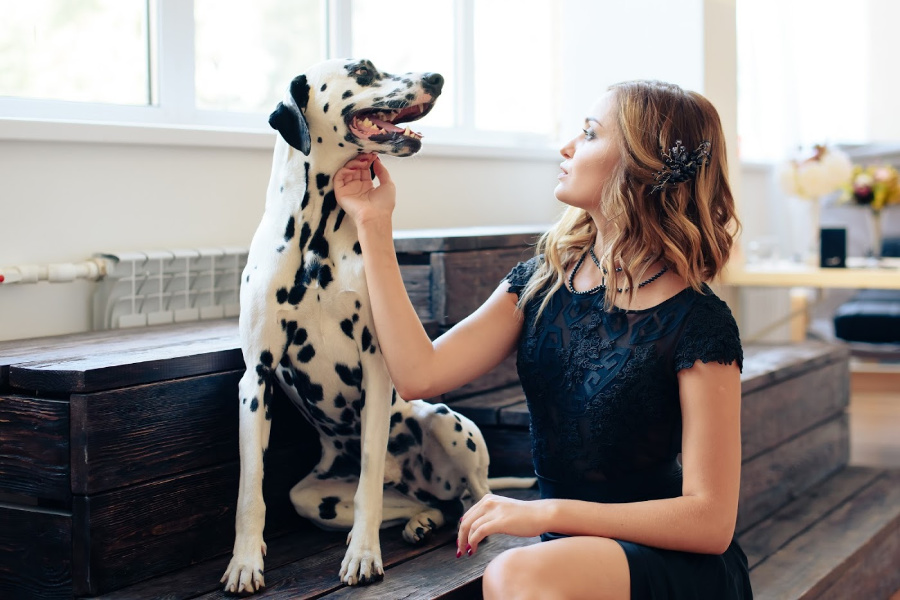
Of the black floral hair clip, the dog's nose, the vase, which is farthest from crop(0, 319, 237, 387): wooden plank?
the vase

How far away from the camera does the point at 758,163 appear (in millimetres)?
5617

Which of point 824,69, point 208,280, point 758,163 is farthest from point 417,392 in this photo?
point 824,69

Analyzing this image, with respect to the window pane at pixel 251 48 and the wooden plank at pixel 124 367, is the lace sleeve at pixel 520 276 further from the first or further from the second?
the window pane at pixel 251 48

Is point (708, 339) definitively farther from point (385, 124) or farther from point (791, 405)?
point (791, 405)

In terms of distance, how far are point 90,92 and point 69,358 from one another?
3.49 ft

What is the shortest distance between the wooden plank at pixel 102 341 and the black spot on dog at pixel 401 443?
0.47 meters

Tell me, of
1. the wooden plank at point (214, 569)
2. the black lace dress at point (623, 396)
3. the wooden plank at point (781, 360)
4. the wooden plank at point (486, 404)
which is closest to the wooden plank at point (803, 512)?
the wooden plank at point (781, 360)

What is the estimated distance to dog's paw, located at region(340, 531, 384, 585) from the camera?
1.67 m

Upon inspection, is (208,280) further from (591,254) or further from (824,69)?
(824,69)

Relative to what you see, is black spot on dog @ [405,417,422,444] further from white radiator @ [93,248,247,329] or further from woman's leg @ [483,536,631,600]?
white radiator @ [93,248,247,329]

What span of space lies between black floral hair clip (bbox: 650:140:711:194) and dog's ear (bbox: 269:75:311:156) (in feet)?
1.95

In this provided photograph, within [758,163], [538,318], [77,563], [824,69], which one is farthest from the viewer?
[824,69]

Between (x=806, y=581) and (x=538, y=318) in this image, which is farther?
(x=806, y=581)

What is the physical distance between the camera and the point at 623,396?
1.64 metres
